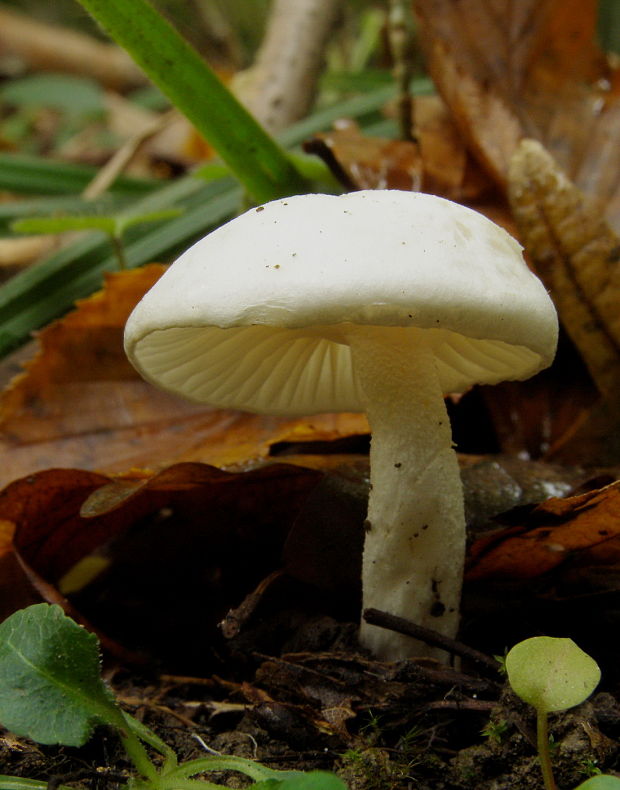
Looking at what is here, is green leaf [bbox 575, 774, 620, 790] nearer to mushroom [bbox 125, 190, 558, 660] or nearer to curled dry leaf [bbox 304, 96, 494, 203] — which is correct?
mushroom [bbox 125, 190, 558, 660]

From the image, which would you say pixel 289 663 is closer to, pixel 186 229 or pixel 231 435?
pixel 231 435

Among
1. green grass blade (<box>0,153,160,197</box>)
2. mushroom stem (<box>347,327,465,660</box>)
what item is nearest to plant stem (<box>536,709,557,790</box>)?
mushroom stem (<box>347,327,465,660</box>)

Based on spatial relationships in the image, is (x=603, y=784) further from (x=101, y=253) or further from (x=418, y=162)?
(x=101, y=253)

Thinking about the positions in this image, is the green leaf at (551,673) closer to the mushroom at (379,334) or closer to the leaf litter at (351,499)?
the leaf litter at (351,499)

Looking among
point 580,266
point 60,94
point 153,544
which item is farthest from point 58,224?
point 60,94

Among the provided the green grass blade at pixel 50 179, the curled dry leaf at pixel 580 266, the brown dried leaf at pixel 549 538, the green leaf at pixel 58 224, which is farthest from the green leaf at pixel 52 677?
the green grass blade at pixel 50 179

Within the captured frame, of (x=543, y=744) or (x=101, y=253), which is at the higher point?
(x=101, y=253)
